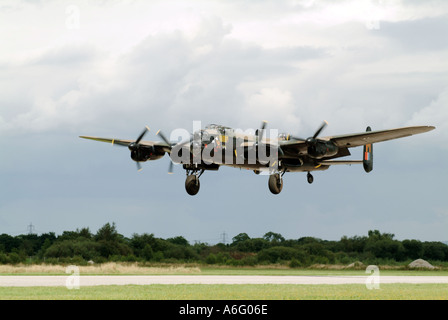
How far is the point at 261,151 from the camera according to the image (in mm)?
46750

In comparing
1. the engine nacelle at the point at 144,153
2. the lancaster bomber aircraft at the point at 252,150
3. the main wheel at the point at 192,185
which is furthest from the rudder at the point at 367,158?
the engine nacelle at the point at 144,153

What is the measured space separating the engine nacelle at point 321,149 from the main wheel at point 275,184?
11.7ft

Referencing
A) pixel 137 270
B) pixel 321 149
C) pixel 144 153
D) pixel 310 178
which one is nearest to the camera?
pixel 321 149

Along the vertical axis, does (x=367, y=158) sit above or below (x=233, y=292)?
above

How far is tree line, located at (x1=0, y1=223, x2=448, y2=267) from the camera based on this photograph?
7375cm

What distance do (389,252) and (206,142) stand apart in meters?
47.5

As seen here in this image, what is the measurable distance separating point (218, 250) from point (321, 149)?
35.1 meters

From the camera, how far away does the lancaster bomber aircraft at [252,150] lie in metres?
44.9

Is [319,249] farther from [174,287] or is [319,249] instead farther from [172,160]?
[174,287]

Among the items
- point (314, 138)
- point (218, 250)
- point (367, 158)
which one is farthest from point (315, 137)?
point (218, 250)

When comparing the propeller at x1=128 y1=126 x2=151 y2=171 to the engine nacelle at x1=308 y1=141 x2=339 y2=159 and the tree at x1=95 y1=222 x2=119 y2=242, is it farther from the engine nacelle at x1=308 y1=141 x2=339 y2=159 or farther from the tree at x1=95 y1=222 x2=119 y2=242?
the tree at x1=95 y1=222 x2=119 y2=242

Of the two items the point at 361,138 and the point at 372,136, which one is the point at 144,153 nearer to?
the point at 361,138

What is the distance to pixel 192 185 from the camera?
47844mm
